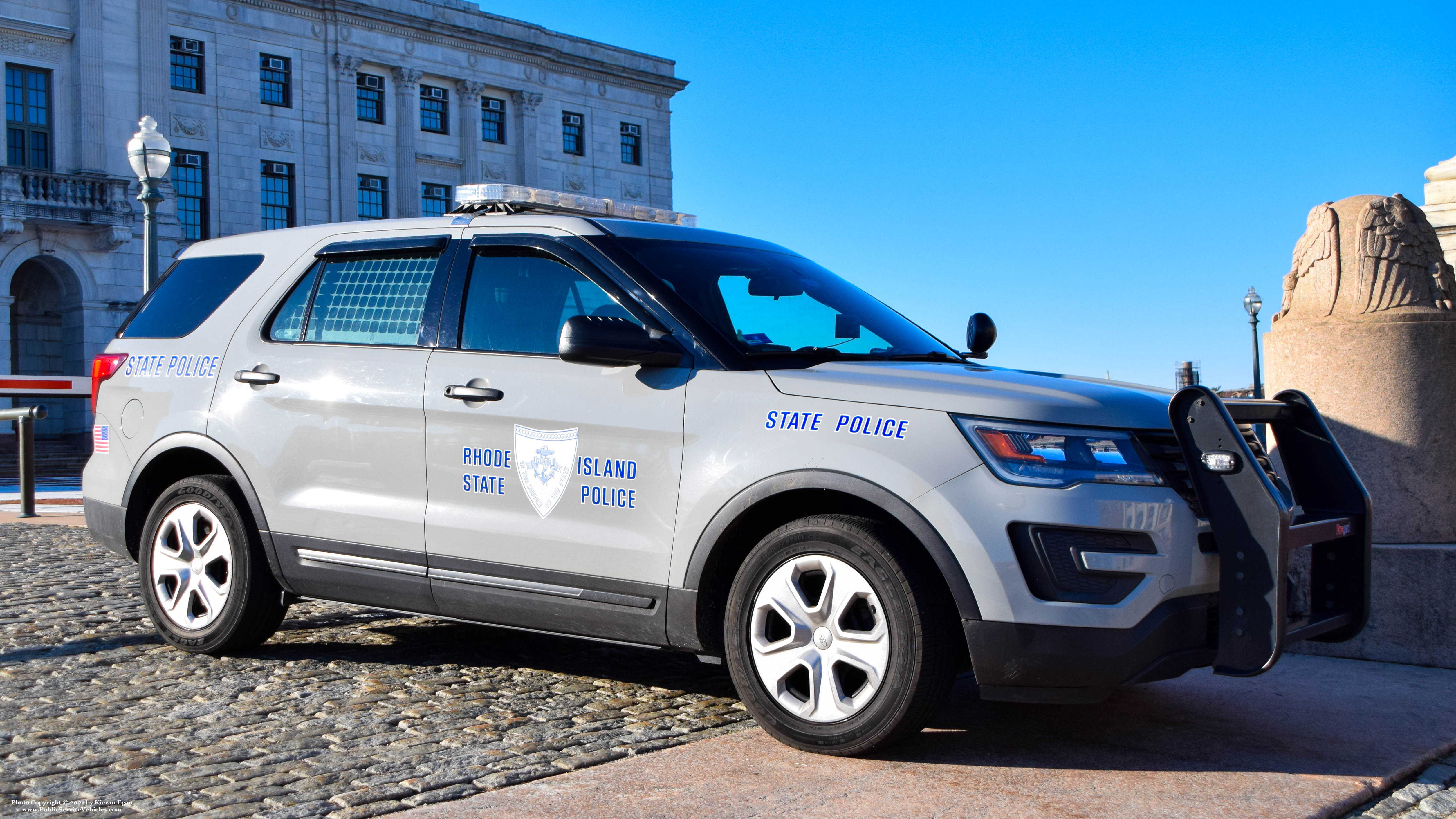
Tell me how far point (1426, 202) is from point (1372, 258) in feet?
36.7

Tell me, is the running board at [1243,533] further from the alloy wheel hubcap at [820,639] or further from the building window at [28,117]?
the building window at [28,117]

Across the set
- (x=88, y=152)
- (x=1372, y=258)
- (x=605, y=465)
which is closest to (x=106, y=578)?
(x=605, y=465)

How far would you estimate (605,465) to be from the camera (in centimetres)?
445

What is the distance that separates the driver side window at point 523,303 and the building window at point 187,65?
38.1 meters

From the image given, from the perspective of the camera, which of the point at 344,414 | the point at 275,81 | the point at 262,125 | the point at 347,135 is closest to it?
the point at 344,414

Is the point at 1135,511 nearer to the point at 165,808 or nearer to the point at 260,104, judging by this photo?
the point at 165,808

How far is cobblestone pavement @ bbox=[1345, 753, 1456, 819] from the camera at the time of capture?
142 inches

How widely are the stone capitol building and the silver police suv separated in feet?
107

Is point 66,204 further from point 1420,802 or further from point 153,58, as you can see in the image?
point 1420,802

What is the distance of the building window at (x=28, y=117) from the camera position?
3441 cm

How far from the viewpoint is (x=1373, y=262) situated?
634cm

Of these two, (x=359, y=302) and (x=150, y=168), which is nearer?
(x=359, y=302)

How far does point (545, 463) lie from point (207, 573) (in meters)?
2.05

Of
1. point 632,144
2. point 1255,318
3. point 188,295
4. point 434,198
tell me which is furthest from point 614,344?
point 632,144
